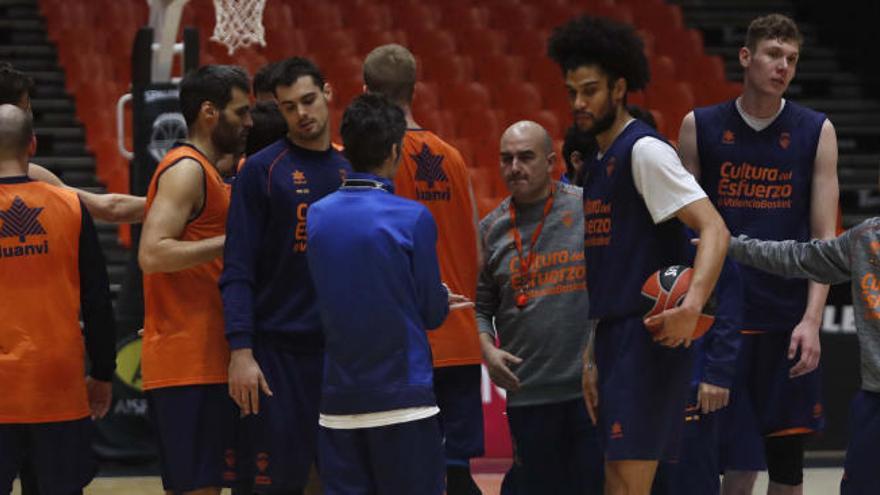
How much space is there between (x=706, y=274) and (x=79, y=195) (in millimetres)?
2604

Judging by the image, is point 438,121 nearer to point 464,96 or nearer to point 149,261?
point 464,96

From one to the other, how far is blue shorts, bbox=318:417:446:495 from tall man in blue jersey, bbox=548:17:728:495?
1.94ft

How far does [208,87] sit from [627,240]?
5.50 ft

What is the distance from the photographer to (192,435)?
17.4 feet

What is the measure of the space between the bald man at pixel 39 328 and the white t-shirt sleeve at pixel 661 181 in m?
2.08

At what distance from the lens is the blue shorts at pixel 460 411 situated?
229 inches

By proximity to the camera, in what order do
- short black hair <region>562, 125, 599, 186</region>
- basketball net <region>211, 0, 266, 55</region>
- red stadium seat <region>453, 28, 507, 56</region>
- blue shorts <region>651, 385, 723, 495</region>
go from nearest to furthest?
blue shorts <region>651, 385, 723, 495</region> → short black hair <region>562, 125, 599, 186</region> → basketball net <region>211, 0, 266, 55</region> → red stadium seat <region>453, 28, 507, 56</region>

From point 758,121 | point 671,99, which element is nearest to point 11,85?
point 758,121

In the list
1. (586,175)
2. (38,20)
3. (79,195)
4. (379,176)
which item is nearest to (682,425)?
(586,175)

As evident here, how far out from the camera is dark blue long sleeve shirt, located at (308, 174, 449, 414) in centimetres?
468

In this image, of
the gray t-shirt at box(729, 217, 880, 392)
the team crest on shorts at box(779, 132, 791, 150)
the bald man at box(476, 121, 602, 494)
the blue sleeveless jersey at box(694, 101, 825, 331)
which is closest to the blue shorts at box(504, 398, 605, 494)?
the bald man at box(476, 121, 602, 494)

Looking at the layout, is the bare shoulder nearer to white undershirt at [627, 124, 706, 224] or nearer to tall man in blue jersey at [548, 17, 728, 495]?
tall man in blue jersey at [548, 17, 728, 495]

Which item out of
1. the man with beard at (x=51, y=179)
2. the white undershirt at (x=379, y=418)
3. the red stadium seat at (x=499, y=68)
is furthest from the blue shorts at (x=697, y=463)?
the red stadium seat at (x=499, y=68)

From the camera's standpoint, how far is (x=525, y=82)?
14094mm
